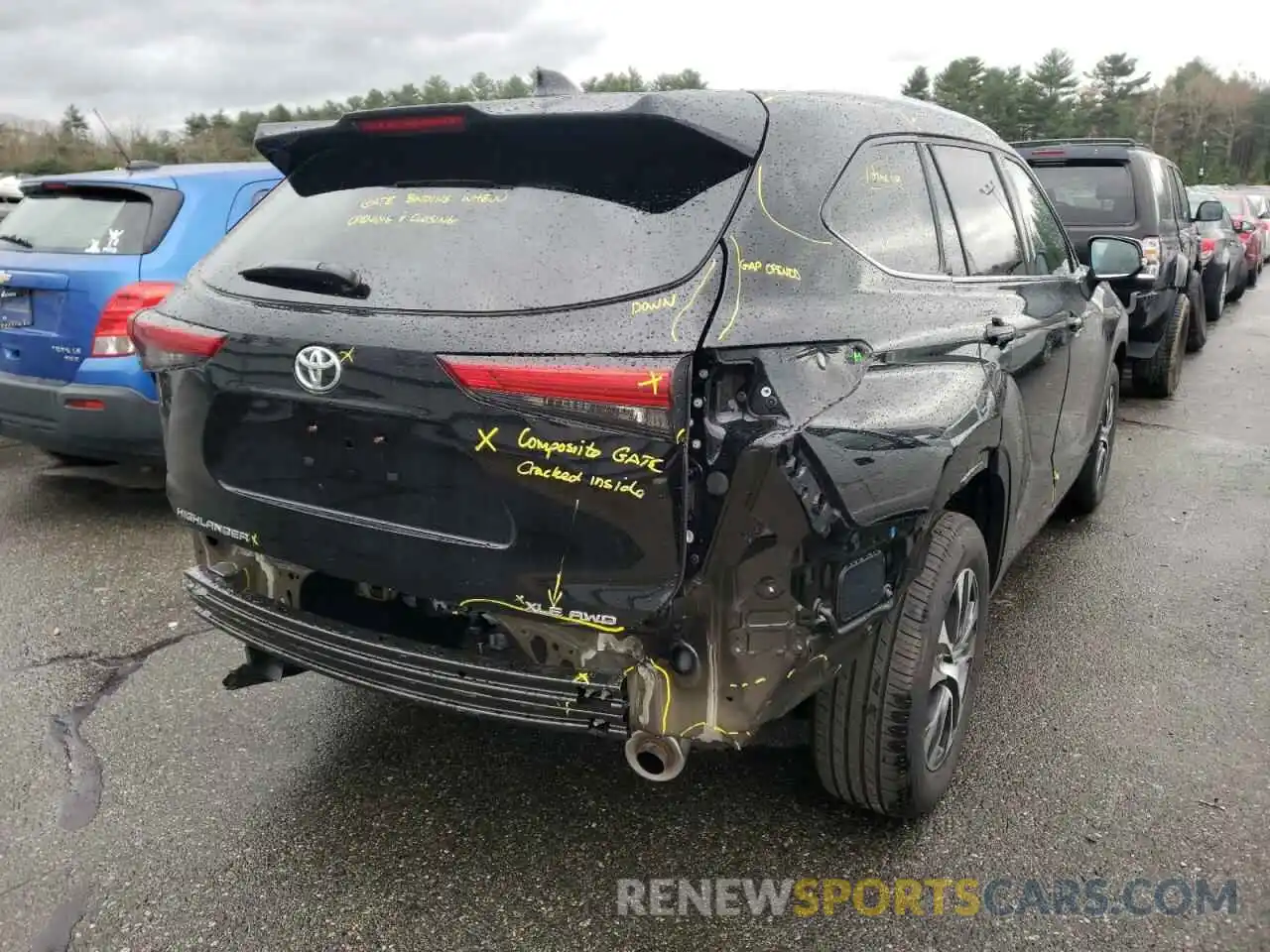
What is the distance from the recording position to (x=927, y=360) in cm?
243

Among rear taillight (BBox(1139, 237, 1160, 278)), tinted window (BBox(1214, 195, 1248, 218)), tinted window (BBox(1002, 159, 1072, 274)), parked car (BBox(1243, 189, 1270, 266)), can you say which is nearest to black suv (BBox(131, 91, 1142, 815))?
tinted window (BBox(1002, 159, 1072, 274))

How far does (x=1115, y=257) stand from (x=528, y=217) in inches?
130

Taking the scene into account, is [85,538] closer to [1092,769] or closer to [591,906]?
[591,906]

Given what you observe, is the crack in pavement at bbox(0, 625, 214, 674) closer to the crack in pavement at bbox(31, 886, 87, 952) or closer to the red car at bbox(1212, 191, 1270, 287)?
the crack in pavement at bbox(31, 886, 87, 952)

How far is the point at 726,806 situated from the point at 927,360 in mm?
1307

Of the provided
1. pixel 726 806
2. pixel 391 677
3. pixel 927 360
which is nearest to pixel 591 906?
pixel 726 806

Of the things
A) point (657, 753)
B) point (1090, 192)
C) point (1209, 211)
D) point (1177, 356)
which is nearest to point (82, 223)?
point (657, 753)

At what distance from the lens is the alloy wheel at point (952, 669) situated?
262 centimetres

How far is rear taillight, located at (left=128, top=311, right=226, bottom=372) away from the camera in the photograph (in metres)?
2.40

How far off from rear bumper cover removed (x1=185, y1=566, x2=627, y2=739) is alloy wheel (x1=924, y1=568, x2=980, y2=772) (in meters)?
0.94

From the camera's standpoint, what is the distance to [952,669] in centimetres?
271

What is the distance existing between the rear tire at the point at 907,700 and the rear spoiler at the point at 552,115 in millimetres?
1103

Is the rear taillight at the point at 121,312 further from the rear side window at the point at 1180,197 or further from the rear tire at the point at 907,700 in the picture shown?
the rear side window at the point at 1180,197

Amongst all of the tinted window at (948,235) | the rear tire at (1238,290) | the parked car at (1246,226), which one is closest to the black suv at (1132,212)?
the tinted window at (948,235)
